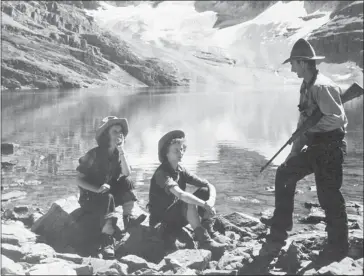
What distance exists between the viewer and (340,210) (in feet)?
22.7

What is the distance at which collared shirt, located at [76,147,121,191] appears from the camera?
8352 mm

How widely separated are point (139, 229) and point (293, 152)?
2801 mm

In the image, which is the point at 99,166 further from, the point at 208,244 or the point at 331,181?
the point at 331,181

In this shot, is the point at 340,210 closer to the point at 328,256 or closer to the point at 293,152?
the point at 328,256

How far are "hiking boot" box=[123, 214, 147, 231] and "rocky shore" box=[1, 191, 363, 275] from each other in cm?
16

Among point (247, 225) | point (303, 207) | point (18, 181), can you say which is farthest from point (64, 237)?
point (18, 181)

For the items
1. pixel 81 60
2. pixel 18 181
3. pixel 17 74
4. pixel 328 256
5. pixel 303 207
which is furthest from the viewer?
pixel 81 60

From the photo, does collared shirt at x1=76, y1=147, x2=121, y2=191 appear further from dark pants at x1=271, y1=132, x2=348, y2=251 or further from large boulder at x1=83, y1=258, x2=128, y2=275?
dark pants at x1=271, y1=132, x2=348, y2=251

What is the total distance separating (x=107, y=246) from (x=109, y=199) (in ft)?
2.52

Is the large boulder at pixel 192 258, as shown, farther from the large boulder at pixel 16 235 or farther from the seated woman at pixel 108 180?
the large boulder at pixel 16 235

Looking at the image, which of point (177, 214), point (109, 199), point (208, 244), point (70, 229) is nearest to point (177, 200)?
point (177, 214)

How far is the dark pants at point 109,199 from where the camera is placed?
834 cm

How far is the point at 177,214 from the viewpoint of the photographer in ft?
26.1

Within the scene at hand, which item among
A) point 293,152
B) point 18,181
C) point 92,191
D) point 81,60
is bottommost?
point 18,181
